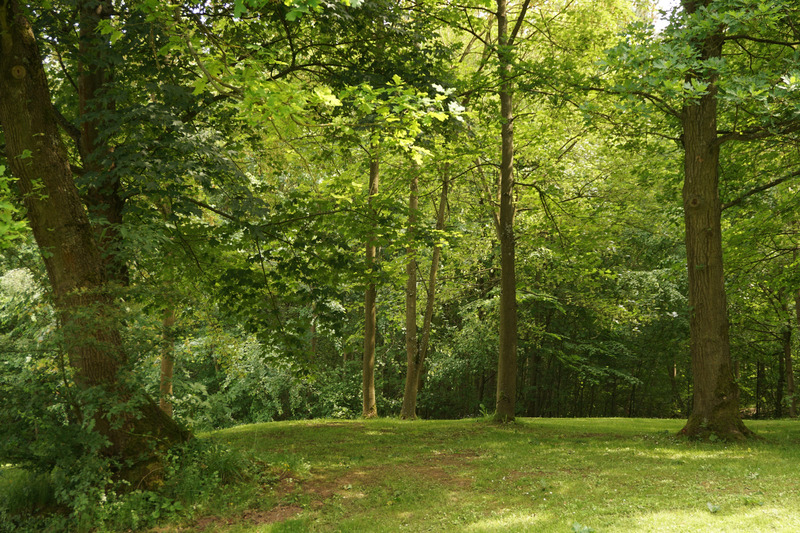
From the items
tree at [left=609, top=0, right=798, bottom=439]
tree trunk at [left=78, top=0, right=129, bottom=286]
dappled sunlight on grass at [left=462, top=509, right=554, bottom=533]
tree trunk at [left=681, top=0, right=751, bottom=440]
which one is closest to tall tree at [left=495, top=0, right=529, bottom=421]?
tree at [left=609, top=0, right=798, bottom=439]

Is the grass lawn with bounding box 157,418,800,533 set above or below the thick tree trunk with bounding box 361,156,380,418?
below

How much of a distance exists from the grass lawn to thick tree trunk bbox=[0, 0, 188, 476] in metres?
1.58

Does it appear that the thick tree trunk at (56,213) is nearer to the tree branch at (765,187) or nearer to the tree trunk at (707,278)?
the tree trunk at (707,278)

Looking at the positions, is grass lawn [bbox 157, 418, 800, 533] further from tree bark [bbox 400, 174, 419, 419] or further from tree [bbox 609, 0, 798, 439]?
tree bark [bbox 400, 174, 419, 419]

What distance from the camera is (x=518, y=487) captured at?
6648mm

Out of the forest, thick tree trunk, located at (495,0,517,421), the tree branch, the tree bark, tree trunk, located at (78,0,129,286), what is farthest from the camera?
the tree bark

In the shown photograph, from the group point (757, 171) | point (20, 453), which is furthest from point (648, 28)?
point (20, 453)

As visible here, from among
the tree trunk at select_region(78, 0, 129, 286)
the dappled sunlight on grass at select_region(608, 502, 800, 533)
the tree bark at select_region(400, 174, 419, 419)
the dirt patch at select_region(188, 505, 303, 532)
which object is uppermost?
the tree trunk at select_region(78, 0, 129, 286)

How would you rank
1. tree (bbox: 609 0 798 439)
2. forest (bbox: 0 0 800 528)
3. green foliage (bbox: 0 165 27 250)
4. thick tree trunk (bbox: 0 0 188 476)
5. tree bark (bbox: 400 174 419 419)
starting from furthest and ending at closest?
1. tree bark (bbox: 400 174 419 419)
2. tree (bbox: 609 0 798 439)
3. thick tree trunk (bbox: 0 0 188 476)
4. forest (bbox: 0 0 800 528)
5. green foliage (bbox: 0 165 27 250)

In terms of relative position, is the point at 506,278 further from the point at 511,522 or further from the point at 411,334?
the point at 511,522

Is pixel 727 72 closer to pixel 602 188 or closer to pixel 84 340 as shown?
pixel 84 340

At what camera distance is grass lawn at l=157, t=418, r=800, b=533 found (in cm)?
519

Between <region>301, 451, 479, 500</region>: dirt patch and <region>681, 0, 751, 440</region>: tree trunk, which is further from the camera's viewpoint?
<region>681, 0, 751, 440</region>: tree trunk

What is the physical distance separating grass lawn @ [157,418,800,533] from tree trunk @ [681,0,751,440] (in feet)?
1.93
